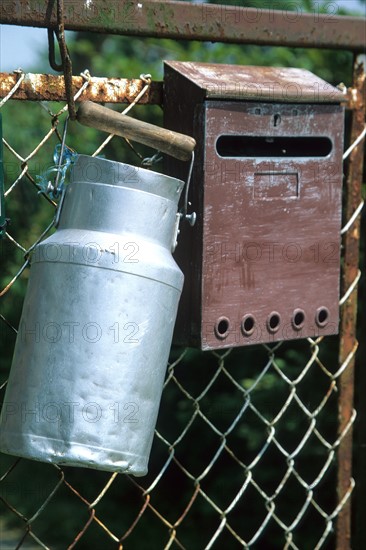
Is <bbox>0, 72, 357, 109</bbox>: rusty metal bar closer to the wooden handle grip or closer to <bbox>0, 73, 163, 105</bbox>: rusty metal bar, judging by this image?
<bbox>0, 73, 163, 105</bbox>: rusty metal bar

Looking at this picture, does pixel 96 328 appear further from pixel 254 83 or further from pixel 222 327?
pixel 254 83

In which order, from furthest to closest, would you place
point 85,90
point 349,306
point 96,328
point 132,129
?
point 349,306 → point 85,90 → point 132,129 → point 96,328

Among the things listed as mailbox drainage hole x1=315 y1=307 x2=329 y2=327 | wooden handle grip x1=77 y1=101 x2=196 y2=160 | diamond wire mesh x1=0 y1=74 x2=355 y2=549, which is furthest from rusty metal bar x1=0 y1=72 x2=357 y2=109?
diamond wire mesh x1=0 y1=74 x2=355 y2=549

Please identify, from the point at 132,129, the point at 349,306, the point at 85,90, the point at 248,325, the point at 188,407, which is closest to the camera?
the point at 132,129

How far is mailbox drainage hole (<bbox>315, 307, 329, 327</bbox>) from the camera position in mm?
1879

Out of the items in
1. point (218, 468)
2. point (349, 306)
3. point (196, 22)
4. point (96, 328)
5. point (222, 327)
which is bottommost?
point (218, 468)

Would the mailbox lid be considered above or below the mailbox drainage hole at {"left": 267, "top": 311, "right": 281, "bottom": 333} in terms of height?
above

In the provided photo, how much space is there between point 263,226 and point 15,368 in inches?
22.3

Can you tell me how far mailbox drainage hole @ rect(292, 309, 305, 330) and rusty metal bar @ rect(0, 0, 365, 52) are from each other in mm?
555

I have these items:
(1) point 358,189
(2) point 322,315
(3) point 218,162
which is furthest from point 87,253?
(1) point 358,189

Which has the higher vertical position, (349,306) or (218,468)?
(349,306)

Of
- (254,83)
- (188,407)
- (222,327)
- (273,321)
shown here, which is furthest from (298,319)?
(188,407)

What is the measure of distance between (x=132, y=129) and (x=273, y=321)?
1.70ft

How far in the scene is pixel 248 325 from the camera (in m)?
1.76
